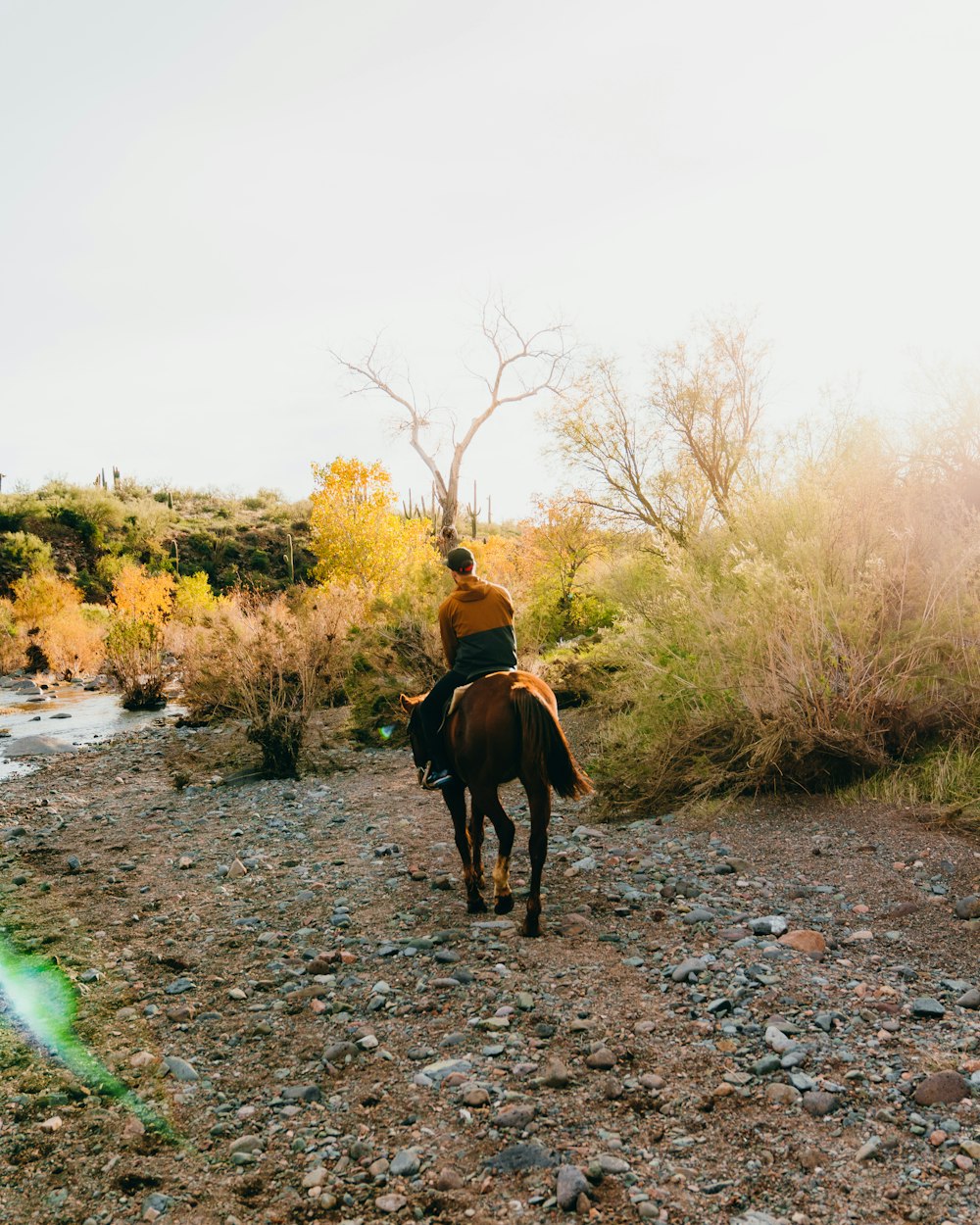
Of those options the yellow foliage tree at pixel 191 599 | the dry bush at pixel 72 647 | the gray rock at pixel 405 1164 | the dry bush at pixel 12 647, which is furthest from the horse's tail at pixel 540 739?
the dry bush at pixel 12 647

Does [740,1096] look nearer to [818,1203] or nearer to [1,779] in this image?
[818,1203]

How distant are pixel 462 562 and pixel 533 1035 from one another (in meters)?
3.18

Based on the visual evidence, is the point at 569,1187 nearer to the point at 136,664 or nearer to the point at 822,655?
the point at 822,655

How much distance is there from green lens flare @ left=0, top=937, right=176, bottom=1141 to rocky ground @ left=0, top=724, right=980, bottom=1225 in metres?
0.06

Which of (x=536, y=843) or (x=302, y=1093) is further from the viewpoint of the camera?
(x=536, y=843)

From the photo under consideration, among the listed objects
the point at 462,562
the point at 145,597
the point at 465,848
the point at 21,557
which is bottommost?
the point at 465,848

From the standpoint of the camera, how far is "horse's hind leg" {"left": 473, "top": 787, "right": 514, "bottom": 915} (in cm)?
571

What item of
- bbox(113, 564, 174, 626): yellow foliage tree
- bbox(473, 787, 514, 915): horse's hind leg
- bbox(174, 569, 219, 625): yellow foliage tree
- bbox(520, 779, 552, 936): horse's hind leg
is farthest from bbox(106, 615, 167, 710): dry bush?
bbox(520, 779, 552, 936): horse's hind leg

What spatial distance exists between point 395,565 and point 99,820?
16557mm

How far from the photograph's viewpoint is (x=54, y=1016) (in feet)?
15.5

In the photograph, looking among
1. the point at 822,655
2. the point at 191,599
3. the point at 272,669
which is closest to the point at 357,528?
the point at 191,599

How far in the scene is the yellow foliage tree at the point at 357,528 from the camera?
26438 millimetres

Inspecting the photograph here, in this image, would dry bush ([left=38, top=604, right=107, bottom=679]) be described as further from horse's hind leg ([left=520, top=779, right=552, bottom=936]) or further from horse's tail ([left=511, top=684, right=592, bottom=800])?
horse's hind leg ([left=520, top=779, right=552, bottom=936])

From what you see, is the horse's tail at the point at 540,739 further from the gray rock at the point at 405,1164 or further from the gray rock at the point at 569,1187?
the gray rock at the point at 569,1187
